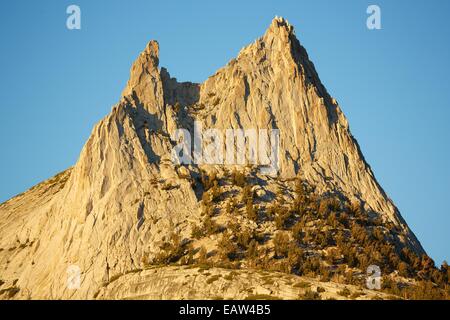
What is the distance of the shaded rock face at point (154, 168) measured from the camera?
239 ft

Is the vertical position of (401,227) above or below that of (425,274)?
above

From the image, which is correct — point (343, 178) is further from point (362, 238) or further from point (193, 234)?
point (193, 234)

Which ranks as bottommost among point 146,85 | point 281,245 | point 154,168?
point 281,245

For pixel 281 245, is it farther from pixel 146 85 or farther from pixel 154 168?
pixel 146 85

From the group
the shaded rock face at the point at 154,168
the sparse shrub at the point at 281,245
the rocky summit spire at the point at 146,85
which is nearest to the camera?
the sparse shrub at the point at 281,245

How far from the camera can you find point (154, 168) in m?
79.1

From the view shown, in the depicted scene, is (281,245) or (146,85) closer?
(281,245)

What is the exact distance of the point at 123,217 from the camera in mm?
74000

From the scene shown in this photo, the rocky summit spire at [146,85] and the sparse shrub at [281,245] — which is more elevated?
the rocky summit spire at [146,85]

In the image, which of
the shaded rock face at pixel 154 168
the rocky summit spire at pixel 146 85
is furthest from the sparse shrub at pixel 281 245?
the rocky summit spire at pixel 146 85

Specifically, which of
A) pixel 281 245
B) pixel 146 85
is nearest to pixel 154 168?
pixel 146 85

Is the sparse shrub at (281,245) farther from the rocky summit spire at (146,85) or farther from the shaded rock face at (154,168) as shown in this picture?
the rocky summit spire at (146,85)
